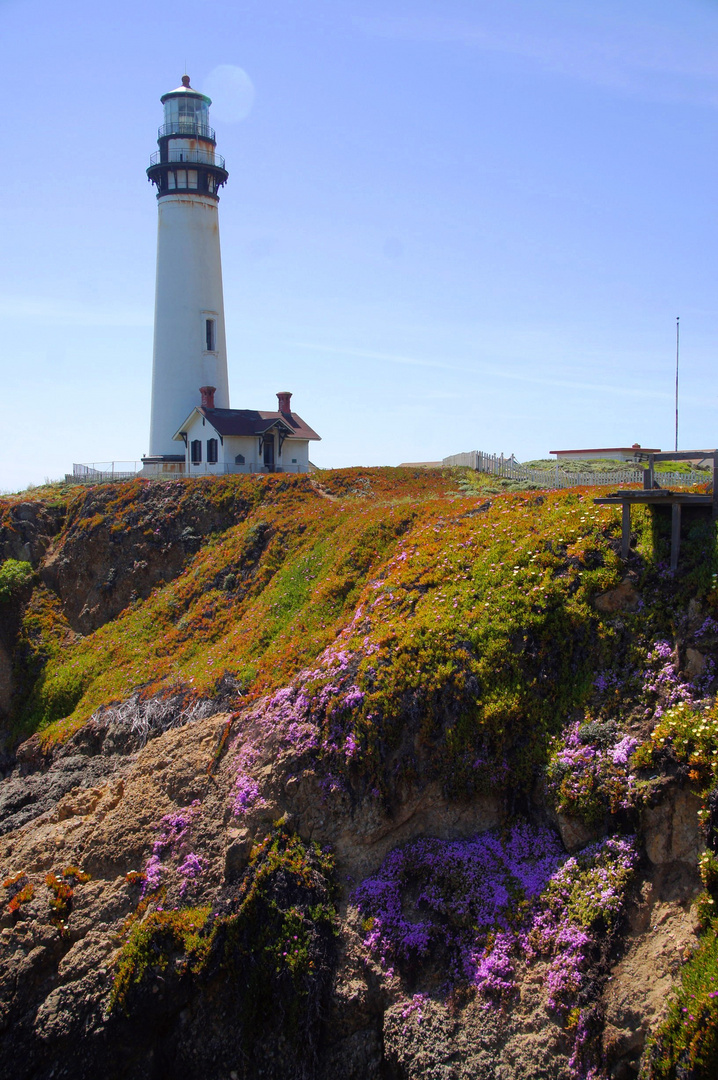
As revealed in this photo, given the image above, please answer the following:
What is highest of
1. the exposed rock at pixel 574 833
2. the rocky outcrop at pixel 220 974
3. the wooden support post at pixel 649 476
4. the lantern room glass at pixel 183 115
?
the lantern room glass at pixel 183 115

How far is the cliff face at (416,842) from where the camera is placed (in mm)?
11867

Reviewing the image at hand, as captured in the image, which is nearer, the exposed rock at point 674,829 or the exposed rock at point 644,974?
the exposed rock at point 644,974

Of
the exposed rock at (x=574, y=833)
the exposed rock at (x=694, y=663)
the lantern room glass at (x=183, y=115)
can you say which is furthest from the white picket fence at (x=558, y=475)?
the lantern room glass at (x=183, y=115)

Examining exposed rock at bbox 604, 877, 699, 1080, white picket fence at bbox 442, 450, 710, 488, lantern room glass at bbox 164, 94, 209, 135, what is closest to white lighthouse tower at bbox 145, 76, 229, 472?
lantern room glass at bbox 164, 94, 209, 135

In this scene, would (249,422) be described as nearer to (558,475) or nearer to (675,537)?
(558,475)

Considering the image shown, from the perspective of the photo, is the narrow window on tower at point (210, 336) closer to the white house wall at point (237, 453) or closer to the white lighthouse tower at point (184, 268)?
the white lighthouse tower at point (184, 268)

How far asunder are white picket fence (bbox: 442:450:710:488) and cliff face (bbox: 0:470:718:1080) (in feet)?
16.1

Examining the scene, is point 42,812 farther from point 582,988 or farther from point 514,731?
point 582,988

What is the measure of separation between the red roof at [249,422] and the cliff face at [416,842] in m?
18.0

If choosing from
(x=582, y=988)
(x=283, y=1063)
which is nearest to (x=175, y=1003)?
(x=283, y=1063)

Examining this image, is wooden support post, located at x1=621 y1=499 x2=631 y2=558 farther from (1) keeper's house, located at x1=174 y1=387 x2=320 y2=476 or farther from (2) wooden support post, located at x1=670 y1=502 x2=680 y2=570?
(1) keeper's house, located at x1=174 y1=387 x2=320 y2=476

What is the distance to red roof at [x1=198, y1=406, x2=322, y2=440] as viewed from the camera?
3750 cm

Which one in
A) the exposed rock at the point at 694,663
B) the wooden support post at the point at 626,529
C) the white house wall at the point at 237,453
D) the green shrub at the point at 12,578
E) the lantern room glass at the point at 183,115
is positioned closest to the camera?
the exposed rock at the point at 694,663

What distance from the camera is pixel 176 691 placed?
71.5ft
